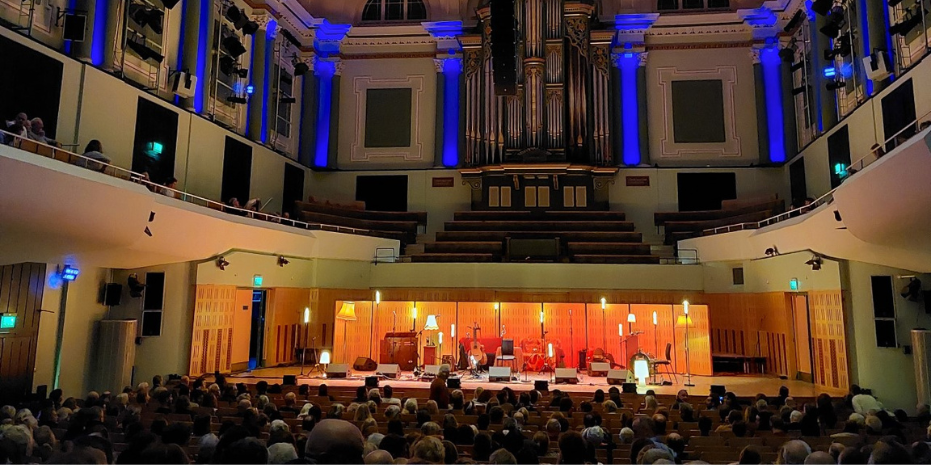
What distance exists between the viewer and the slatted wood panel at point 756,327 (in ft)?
A: 47.6

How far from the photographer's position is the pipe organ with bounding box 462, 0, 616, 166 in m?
19.3

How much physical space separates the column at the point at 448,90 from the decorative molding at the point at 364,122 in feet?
2.24

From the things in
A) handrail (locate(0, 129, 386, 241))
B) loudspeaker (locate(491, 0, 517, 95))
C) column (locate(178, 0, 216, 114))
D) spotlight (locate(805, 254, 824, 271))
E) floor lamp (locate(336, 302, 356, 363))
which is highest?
column (locate(178, 0, 216, 114))

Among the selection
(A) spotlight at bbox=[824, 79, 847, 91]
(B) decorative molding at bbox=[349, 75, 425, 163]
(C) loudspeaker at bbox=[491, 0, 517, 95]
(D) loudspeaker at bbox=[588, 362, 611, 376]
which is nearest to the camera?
(C) loudspeaker at bbox=[491, 0, 517, 95]

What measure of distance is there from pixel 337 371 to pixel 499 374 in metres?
3.47

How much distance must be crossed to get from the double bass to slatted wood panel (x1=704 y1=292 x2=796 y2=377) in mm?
6476

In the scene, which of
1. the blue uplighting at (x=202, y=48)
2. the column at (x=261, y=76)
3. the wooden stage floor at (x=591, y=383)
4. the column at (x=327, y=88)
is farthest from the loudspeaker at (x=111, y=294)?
the column at (x=327, y=88)

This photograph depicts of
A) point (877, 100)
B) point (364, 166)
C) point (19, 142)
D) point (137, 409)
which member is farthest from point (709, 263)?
point (19, 142)

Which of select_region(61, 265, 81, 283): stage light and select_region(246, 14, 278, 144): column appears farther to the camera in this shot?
select_region(246, 14, 278, 144): column

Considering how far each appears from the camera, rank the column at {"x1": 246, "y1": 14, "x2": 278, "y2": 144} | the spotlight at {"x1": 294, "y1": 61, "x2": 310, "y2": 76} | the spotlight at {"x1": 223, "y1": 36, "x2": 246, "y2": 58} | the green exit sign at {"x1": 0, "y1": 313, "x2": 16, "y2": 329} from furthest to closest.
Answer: the spotlight at {"x1": 294, "y1": 61, "x2": 310, "y2": 76}
the column at {"x1": 246, "y1": 14, "x2": 278, "y2": 144}
the spotlight at {"x1": 223, "y1": 36, "x2": 246, "y2": 58}
the green exit sign at {"x1": 0, "y1": 313, "x2": 16, "y2": 329}

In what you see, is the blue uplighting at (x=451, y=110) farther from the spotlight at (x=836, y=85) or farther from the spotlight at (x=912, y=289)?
the spotlight at (x=912, y=289)

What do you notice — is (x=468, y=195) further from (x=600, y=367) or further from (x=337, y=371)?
(x=337, y=371)

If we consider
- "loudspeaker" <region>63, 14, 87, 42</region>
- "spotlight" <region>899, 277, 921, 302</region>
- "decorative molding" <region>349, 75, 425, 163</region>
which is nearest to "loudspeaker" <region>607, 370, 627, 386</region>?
"spotlight" <region>899, 277, 921, 302</region>

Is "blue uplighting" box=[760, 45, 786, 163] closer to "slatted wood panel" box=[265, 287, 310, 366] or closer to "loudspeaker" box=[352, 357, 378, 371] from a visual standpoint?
"loudspeaker" box=[352, 357, 378, 371]
